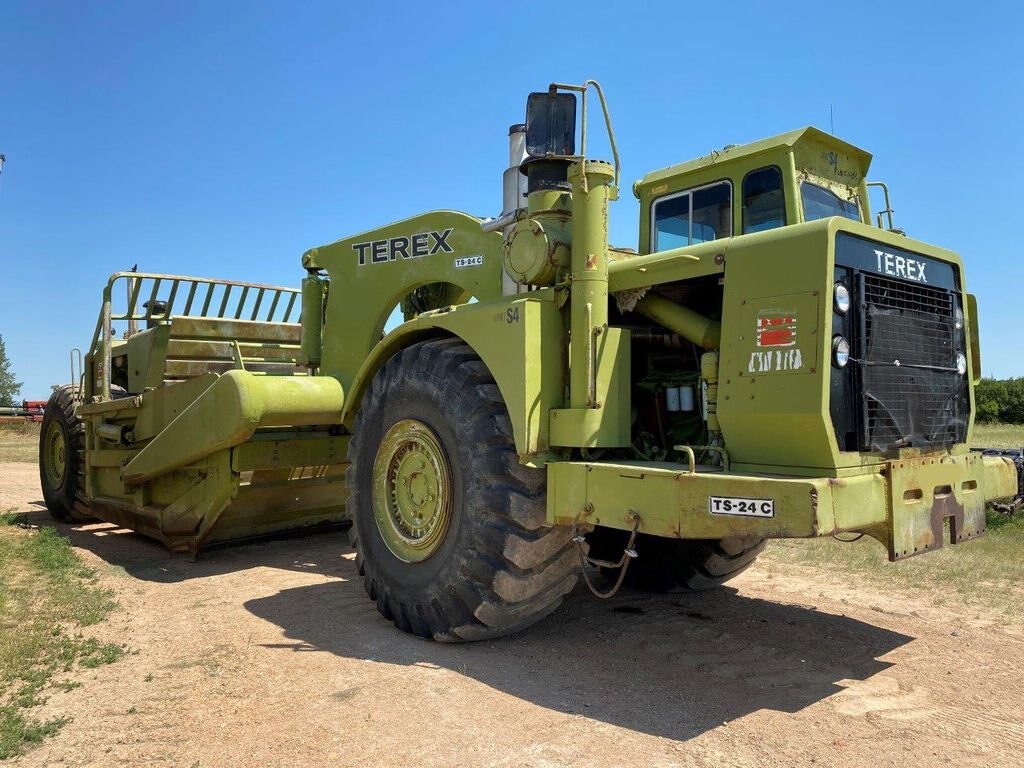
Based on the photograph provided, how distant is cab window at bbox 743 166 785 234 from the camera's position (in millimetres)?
5238

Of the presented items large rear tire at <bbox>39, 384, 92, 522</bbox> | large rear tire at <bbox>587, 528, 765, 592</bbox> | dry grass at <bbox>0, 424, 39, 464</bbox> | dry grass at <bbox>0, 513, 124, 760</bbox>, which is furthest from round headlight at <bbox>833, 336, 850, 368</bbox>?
dry grass at <bbox>0, 424, 39, 464</bbox>

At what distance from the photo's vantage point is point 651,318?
489 centimetres

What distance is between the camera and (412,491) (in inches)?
205

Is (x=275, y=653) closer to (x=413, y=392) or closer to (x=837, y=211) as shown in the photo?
(x=413, y=392)

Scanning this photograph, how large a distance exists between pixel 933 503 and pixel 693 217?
2.39 m

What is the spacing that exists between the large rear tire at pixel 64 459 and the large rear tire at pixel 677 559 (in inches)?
247

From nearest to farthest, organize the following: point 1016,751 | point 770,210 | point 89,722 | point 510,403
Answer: point 1016,751 → point 89,722 → point 510,403 → point 770,210

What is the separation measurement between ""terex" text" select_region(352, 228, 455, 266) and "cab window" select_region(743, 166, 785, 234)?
2.24 metres

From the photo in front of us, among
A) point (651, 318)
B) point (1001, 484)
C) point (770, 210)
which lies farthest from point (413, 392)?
point (1001, 484)

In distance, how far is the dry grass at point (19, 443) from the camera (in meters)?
20.5

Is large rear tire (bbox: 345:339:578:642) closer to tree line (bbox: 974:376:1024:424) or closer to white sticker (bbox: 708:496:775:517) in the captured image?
white sticker (bbox: 708:496:775:517)

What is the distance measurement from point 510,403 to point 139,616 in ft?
9.97

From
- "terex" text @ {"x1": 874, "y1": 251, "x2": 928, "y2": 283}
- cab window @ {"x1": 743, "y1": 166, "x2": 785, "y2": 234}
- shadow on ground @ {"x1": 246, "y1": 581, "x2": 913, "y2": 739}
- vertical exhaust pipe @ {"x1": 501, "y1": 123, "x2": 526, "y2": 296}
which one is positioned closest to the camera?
shadow on ground @ {"x1": 246, "y1": 581, "x2": 913, "y2": 739}

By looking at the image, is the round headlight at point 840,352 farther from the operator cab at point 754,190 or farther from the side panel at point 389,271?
the side panel at point 389,271
